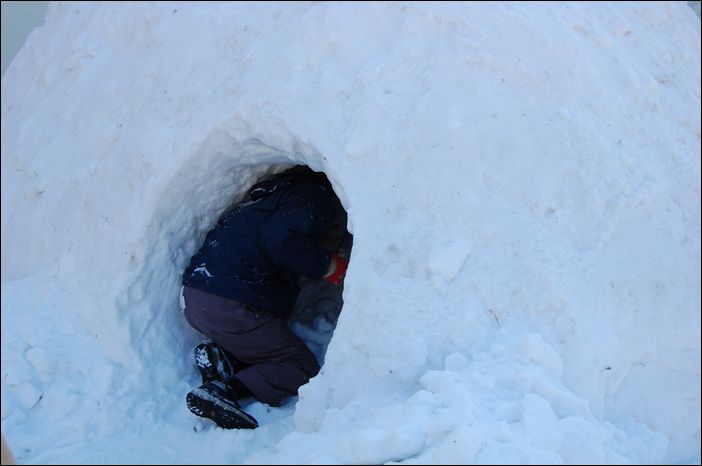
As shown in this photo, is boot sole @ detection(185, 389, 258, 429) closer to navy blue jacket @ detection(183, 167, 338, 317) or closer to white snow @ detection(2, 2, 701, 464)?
white snow @ detection(2, 2, 701, 464)

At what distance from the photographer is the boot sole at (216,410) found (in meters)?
2.62

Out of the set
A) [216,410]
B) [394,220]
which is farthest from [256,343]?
[394,220]

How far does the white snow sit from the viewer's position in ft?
7.09

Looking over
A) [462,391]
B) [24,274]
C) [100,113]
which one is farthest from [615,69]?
[24,274]

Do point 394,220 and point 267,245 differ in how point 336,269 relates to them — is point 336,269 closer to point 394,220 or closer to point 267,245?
point 267,245

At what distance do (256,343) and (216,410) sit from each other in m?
Result: 0.43

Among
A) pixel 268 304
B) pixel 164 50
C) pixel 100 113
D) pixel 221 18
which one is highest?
pixel 221 18

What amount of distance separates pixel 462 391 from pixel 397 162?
831 millimetres

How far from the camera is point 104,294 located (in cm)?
276

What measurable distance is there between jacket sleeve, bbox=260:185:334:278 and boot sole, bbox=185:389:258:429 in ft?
2.00

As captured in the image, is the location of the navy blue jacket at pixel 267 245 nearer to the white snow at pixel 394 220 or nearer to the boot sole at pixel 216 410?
the white snow at pixel 394 220

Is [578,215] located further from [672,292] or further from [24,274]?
[24,274]

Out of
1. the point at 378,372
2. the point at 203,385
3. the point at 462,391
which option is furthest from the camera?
the point at 203,385

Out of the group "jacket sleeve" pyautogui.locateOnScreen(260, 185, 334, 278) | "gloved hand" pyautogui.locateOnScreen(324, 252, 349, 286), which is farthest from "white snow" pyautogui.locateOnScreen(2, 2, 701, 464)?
"gloved hand" pyautogui.locateOnScreen(324, 252, 349, 286)
